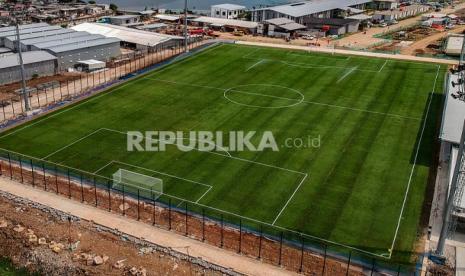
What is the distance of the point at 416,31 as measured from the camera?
122 meters

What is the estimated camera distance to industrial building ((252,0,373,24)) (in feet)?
409

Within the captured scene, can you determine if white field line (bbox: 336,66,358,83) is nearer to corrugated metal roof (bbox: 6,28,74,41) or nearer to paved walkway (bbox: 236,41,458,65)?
paved walkway (bbox: 236,41,458,65)

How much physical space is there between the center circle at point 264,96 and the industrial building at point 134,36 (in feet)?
104

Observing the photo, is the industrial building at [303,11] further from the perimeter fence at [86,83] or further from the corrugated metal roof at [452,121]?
the corrugated metal roof at [452,121]

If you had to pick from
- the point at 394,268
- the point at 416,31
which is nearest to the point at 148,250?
the point at 394,268

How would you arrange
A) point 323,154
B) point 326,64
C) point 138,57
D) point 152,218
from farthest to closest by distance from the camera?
point 138,57, point 326,64, point 323,154, point 152,218

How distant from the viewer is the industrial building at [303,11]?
125m

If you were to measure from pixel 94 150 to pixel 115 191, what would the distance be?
910 cm

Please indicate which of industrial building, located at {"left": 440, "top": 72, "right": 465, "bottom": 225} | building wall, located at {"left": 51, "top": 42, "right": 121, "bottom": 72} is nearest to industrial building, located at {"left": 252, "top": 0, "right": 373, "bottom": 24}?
building wall, located at {"left": 51, "top": 42, "right": 121, "bottom": 72}

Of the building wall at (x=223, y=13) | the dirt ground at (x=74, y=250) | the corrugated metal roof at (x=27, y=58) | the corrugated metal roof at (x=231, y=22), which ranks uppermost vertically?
the building wall at (x=223, y=13)

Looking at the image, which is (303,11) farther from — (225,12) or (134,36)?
(134,36)

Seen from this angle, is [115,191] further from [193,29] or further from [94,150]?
[193,29]

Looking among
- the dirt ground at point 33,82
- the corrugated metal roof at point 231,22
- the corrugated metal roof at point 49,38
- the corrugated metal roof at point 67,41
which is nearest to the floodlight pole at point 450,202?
the dirt ground at point 33,82

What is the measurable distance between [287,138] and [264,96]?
1503 cm
